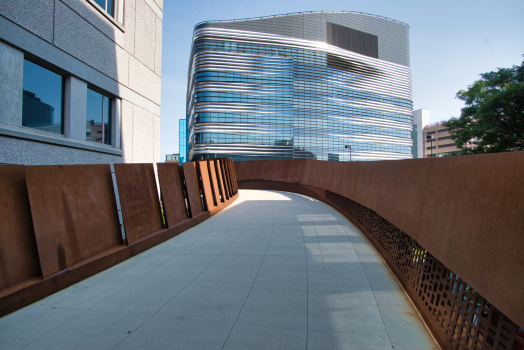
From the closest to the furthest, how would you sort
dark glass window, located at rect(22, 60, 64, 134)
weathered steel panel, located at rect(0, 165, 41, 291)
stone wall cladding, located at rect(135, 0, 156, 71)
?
1. weathered steel panel, located at rect(0, 165, 41, 291)
2. dark glass window, located at rect(22, 60, 64, 134)
3. stone wall cladding, located at rect(135, 0, 156, 71)

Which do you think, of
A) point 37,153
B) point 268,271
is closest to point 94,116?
point 37,153

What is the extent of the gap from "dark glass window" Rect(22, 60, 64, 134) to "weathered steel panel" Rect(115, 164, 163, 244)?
2.97m

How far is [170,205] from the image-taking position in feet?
24.7

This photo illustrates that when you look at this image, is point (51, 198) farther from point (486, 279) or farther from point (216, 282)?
point (486, 279)

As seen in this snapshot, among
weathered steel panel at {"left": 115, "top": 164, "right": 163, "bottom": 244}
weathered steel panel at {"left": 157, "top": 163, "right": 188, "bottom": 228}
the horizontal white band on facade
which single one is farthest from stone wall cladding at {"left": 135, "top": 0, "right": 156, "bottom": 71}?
the horizontal white band on facade

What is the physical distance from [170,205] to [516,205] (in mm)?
6885

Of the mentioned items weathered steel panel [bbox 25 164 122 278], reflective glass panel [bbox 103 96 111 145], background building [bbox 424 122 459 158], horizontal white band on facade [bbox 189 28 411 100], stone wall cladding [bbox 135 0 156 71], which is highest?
horizontal white band on facade [bbox 189 28 411 100]

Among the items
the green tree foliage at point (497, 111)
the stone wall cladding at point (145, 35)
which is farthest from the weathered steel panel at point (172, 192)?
the green tree foliage at point (497, 111)

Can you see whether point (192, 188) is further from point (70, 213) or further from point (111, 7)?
point (111, 7)

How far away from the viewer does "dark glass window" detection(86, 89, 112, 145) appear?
349 inches

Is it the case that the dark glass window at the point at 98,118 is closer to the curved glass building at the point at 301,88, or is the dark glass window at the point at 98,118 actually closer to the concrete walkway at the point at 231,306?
the concrete walkway at the point at 231,306

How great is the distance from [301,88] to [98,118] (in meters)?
79.0

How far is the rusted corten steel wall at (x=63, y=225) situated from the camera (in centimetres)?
361

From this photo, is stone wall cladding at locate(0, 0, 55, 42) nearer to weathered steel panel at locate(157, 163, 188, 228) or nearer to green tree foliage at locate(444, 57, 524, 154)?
weathered steel panel at locate(157, 163, 188, 228)
